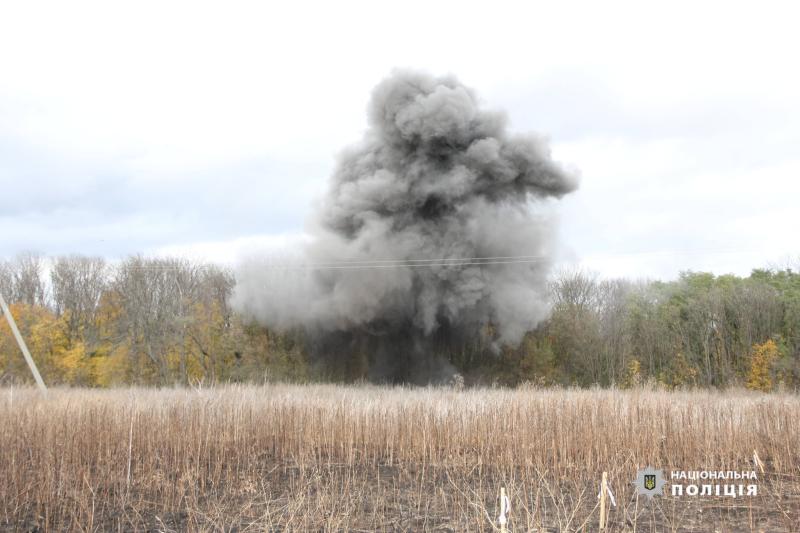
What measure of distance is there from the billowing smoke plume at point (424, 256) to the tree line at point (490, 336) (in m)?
1.51

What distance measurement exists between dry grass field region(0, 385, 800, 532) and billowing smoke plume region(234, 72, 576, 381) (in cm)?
1747

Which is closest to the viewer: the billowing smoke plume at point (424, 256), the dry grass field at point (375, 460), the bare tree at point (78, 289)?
the dry grass field at point (375, 460)

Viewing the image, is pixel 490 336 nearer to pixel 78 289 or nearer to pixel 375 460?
pixel 375 460

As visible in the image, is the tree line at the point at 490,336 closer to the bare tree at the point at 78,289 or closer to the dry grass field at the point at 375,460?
the bare tree at the point at 78,289

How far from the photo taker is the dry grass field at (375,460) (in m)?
8.39

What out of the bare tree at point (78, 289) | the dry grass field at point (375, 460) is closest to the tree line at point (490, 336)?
the bare tree at point (78, 289)

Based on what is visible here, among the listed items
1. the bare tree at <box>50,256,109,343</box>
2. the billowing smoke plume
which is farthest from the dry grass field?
the bare tree at <box>50,256,109,343</box>

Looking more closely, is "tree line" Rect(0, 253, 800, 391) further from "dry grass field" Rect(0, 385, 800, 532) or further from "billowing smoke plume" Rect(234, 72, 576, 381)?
"dry grass field" Rect(0, 385, 800, 532)

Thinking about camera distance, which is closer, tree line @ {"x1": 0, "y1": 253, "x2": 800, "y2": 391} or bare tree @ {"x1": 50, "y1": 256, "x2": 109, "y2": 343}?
tree line @ {"x1": 0, "y1": 253, "x2": 800, "y2": 391}

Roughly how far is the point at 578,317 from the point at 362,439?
2468 centimetres

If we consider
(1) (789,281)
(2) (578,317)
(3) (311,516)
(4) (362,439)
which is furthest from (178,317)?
(1) (789,281)

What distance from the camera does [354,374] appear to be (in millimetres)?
33281

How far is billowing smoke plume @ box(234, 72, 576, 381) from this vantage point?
104ft

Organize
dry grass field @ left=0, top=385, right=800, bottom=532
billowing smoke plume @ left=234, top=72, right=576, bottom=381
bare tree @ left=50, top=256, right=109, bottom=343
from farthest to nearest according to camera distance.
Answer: bare tree @ left=50, top=256, right=109, bottom=343 → billowing smoke plume @ left=234, top=72, right=576, bottom=381 → dry grass field @ left=0, top=385, right=800, bottom=532
